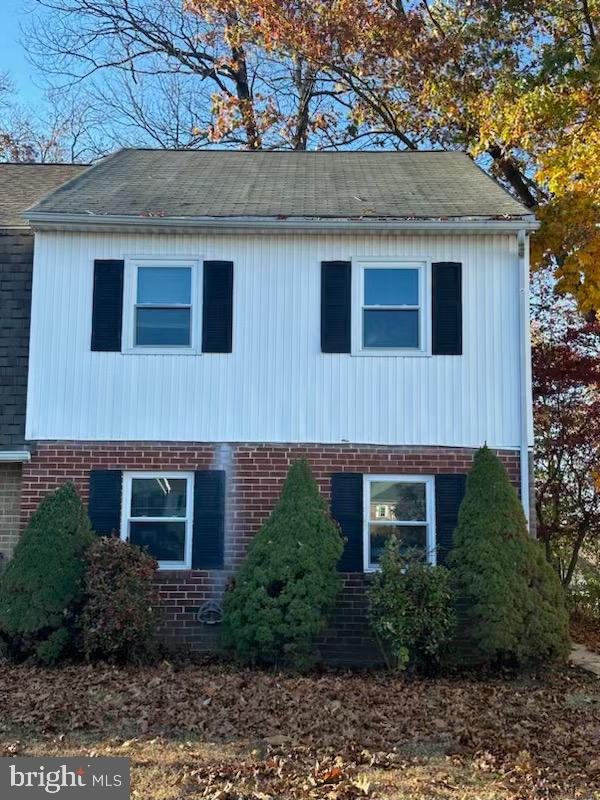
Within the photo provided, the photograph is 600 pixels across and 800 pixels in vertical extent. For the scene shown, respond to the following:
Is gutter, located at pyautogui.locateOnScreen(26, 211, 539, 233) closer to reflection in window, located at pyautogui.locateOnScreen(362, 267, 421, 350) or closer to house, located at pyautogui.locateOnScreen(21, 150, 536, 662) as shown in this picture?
house, located at pyautogui.locateOnScreen(21, 150, 536, 662)

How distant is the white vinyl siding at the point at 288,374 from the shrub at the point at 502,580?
1.01 meters

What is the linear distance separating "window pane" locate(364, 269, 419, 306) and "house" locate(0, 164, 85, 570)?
4621 mm

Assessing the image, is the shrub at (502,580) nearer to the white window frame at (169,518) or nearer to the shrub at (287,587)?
the shrub at (287,587)

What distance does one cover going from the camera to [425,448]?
10781mm

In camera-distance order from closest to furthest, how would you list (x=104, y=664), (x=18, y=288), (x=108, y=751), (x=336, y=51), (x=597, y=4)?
(x=108, y=751), (x=104, y=664), (x=18, y=288), (x=597, y=4), (x=336, y=51)

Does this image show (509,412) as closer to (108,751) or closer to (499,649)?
(499,649)

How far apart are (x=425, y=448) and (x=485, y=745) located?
15.6 ft

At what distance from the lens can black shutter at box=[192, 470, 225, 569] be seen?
1062cm

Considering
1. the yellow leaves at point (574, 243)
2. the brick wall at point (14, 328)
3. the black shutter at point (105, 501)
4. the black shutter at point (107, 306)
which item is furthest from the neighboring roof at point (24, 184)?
the yellow leaves at point (574, 243)

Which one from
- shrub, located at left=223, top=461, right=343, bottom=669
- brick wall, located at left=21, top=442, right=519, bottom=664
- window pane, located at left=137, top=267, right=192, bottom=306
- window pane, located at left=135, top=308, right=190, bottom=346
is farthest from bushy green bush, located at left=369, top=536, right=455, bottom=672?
window pane, located at left=137, top=267, right=192, bottom=306

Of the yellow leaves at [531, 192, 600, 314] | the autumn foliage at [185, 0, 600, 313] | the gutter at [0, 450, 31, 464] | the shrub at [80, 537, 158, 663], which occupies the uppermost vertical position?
the autumn foliage at [185, 0, 600, 313]

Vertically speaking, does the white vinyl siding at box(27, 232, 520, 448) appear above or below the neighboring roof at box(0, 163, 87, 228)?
below

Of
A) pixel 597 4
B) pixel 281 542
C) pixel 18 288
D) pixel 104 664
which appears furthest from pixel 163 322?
pixel 597 4

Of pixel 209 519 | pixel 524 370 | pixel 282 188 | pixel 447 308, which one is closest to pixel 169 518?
pixel 209 519
